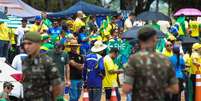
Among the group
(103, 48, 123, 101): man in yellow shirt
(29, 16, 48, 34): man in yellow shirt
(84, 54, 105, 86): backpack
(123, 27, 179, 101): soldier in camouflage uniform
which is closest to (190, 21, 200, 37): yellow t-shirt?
(29, 16, 48, 34): man in yellow shirt

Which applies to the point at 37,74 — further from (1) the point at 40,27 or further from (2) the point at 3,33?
(1) the point at 40,27

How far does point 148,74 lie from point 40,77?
4.56 feet

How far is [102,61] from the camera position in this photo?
53.2 ft

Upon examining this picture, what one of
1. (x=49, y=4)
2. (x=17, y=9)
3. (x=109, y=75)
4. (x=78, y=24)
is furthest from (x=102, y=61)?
(x=49, y=4)

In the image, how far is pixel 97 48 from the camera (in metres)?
17.6

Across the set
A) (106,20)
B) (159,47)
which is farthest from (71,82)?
(106,20)

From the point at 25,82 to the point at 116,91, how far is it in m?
8.06

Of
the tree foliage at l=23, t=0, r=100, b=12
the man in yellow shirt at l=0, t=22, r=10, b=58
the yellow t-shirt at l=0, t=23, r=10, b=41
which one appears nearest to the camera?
the man in yellow shirt at l=0, t=22, r=10, b=58

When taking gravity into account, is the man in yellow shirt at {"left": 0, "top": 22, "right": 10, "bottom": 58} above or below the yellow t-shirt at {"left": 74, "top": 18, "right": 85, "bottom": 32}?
below

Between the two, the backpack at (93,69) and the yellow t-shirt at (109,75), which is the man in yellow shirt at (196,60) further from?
the backpack at (93,69)

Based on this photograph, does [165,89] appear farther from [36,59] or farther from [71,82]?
[71,82]

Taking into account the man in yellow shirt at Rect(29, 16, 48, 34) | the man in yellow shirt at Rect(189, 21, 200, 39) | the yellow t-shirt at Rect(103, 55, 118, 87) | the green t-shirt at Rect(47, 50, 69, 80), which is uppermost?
the man in yellow shirt at Rect(29, 16, 48, 34)

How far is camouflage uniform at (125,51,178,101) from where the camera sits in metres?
8.65

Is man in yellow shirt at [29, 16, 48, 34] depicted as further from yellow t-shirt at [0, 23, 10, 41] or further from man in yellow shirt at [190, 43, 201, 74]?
man in yellow shirt at [190, 43, 201, 74]
